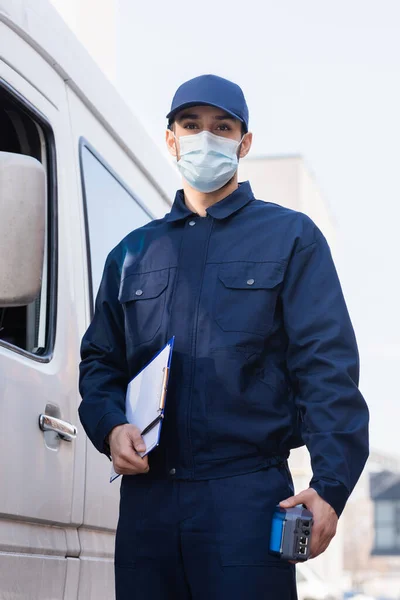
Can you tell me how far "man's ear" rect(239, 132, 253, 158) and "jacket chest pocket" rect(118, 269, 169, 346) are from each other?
0.43 metres

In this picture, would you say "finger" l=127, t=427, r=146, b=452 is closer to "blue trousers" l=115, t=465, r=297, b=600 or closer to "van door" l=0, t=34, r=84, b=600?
"blue trousers" l=115, t=465, r=297, b=600

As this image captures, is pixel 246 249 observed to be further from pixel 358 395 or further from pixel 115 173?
pixel 115 173

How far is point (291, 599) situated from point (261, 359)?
0.53 metres

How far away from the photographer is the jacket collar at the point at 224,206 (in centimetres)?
262

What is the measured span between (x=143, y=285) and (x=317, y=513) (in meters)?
0.70

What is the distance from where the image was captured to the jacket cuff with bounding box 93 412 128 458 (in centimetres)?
246

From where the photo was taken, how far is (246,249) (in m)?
2.53

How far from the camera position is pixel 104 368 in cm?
263

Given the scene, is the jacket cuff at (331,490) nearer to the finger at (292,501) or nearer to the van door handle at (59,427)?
the finger at (292,501)

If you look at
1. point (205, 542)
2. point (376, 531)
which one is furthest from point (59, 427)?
point (376, 531)

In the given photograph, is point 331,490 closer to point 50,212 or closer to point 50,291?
point 50,291

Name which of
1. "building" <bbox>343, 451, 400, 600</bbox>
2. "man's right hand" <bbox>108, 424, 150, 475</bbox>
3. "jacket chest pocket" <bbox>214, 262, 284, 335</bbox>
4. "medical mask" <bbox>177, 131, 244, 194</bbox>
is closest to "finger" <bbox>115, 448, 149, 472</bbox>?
"man's right hand" <bbox>108, 424, 150, 475</bbox>

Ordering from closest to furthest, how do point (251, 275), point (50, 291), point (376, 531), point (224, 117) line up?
point (251, 275)
point (224, 117)
point (50, 291)
point (376, 531)

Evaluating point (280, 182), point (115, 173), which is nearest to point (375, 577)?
point (280, 182)
